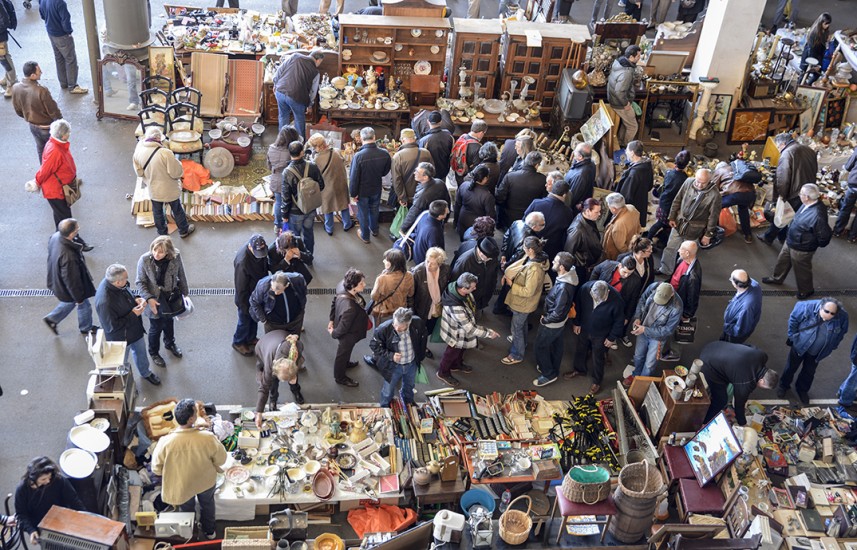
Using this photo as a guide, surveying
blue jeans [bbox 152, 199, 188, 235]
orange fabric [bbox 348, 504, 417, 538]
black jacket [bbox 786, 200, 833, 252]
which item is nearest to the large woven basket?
orange fabric [bbox 348, 504, 417, 538]

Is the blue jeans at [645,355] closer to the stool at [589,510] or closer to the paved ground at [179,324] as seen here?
the paved ground at [179,324]

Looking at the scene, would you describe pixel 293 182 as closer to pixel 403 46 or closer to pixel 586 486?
pixel 403 46

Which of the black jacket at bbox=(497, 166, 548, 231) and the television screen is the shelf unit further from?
the television screen

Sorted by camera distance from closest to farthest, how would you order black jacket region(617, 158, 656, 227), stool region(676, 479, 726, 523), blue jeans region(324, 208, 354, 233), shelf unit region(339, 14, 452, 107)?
stool region(676, 479, 726, 523)
black jacket region(617, 158, 656, 227)
blue jeans region(324, 208, 354, 233)
shelf unit region(339, 14, 452, 107)

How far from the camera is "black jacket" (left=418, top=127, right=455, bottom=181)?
11.2 meters

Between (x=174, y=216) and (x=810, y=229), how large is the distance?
7986mm

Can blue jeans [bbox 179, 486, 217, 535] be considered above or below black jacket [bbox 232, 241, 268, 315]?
below

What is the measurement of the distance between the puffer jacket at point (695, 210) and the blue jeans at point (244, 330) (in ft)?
17.8

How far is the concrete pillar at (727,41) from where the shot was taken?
13.6 m

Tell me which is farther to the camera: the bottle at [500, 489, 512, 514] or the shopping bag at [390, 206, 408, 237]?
the shopping bag at [390, 206, 408, 237]

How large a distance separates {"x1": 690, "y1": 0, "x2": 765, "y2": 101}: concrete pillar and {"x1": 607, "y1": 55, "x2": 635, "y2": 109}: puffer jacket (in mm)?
1723

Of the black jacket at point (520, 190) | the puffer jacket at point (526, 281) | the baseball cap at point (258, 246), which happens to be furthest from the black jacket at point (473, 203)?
the baseball cap at point (258, 246)

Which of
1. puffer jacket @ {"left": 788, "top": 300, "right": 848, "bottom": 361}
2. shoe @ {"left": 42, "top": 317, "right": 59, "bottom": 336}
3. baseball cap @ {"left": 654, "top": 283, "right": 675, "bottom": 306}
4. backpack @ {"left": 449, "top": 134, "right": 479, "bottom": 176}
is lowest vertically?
shoe @ {"left": 42, "top": 317, "right": 59, "bottom": 336}

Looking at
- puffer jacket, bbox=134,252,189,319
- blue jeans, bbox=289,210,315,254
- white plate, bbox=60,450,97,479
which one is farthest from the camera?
blue jeans, bbox=289,210,315,254
